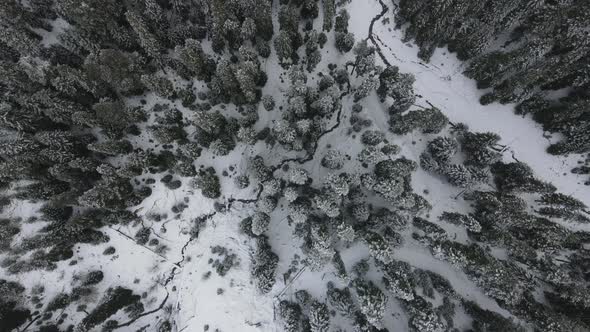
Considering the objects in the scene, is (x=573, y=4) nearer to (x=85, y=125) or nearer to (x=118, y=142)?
(x=118, y=142)

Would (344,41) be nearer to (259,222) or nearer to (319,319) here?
(259,222)

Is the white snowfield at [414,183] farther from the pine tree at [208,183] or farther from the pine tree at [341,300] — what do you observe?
the pine tree at [208,183]

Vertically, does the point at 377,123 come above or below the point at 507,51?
below

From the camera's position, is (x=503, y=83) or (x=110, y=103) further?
(x=503, y=83)

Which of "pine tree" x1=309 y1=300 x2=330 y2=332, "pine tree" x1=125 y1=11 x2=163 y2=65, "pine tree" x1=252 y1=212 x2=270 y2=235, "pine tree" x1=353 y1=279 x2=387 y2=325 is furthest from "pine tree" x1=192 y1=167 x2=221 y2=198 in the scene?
"pine tree" x1=353 y1=279 x2=387 y2=325

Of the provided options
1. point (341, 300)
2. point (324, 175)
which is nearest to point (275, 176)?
point (324, 175)

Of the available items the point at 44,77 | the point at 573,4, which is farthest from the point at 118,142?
the point at 573,4

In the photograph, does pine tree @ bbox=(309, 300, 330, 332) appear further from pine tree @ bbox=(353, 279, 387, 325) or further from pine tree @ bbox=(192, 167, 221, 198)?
pine tree @ bbox=(192, 167, 221, 198)

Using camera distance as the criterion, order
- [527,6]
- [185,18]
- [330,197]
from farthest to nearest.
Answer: [185,18] → [527,6] → [330,197]
